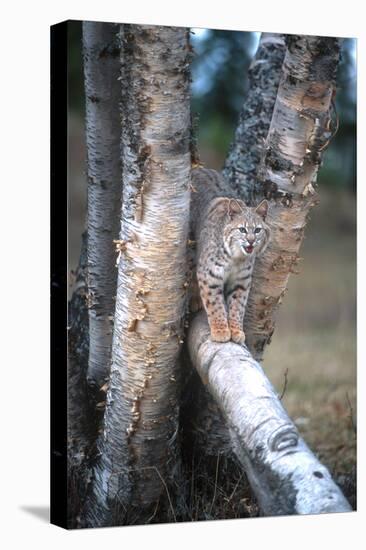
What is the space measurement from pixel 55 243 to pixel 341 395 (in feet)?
7.56

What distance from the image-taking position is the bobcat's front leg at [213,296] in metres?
A: 5.40

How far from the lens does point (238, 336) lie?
5449mm

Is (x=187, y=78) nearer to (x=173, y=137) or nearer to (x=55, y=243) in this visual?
(x=173, y=137)

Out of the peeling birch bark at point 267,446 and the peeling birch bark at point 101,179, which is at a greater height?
the peeling birch bark at point 101,179

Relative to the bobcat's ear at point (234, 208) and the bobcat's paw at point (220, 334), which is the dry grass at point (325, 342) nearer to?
the bobcat's ear at point (234, 208)

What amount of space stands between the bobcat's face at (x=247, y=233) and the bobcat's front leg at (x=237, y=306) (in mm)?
181

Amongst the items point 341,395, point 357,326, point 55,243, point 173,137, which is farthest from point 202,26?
point 341,395

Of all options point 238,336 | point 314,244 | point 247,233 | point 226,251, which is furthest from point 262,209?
point 314,244

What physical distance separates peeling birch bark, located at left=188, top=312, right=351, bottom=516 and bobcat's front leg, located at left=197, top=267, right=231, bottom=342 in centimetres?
26

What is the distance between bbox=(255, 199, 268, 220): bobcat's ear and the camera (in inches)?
214

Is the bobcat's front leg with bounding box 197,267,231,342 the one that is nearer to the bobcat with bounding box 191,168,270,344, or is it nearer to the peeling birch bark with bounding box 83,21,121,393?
the bobcat with bounding box 191,168,270,344

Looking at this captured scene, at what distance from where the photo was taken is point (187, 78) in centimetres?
494

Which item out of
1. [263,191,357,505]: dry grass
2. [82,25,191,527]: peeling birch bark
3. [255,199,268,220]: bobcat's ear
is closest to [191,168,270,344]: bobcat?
[255,199,268,220]: bobcat's ear

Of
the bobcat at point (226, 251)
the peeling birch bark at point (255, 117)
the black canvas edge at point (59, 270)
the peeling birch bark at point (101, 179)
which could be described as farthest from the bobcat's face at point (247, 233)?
the black canvas edge at point (59, 270)
